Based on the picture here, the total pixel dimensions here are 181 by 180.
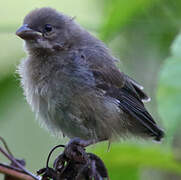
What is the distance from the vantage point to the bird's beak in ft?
12.1

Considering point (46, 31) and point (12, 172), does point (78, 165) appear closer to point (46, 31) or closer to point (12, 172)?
point (12, 172)

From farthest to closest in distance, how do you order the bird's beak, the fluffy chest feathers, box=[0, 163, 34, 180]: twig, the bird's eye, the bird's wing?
the bird's eye → the bird's wing → the bird's beak → the fluffy chest feathers → box=[0, 163, 34, 180]: twig

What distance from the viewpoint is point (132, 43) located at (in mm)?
4426

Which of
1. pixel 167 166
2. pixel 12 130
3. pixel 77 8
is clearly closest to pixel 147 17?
pixel 167 166

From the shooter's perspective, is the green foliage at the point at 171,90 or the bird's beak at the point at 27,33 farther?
the bird's beak at the point at 27,33

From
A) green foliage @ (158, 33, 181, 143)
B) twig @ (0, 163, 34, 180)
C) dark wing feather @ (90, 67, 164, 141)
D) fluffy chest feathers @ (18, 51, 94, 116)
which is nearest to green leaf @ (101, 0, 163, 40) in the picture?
fluffy chest feathers @ (18, 51, 94, 116)

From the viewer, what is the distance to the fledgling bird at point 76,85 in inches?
136

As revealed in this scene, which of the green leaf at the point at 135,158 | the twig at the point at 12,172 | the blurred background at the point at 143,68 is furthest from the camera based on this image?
the green leaf at the point at 135,158

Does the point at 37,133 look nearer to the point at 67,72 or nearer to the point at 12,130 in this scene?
the point at 12,130

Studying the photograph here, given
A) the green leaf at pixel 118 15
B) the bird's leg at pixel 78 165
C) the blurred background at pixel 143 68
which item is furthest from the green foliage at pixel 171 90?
the green leaf at pixel 118 15

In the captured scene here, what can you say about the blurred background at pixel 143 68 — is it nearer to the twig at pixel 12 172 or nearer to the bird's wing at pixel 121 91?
the bird's wing at pixel 121 91

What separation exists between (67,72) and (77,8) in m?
3.32

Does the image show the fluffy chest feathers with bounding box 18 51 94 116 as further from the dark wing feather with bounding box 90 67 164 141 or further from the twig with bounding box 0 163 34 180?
the twig with bounding box 0 163 34 180

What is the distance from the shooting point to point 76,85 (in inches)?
136
